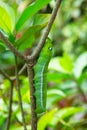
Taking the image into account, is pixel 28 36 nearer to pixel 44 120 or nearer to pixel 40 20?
pixel 40 20

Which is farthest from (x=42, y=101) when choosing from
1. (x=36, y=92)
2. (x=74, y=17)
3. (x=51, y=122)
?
(x=74, y=17)

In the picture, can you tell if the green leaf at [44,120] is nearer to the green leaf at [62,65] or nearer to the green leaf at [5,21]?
the green leaf at [62,65]

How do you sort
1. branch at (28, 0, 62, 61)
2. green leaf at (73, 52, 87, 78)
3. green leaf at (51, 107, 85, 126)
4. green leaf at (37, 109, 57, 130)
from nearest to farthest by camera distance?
branch at (28, 0, 62, 61) < green leaf at (37, 109, 57, 130) < green leaf at (51, 107, 85, 126) < green leaf at (73, 52, 87, 78)

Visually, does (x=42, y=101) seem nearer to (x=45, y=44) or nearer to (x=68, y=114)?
(x=45, y=44)

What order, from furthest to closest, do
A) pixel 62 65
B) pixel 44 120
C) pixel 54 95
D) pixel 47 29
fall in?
pixel 62 65 → pixel 54 95 → pixel 44 120 → pixel 47 29

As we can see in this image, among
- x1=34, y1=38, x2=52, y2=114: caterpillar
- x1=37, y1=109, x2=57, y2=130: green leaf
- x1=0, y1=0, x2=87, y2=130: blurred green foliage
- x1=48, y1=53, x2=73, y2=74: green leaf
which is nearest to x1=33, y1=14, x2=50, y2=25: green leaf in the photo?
x1=0, y1=0, x2=87, y2=130: blurred green foliage

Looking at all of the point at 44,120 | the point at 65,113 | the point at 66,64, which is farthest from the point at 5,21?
the point at 66,64

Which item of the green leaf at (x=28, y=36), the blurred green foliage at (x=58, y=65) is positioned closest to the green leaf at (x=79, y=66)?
the blurred green foliage at (x=58, y=65)

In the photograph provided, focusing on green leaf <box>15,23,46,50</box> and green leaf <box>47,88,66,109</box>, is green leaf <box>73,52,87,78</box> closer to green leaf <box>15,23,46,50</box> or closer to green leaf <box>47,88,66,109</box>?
green leaf <box>47,88,66,109</box>
